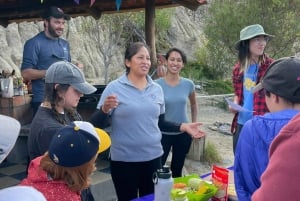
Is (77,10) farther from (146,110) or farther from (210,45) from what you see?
(210,45)

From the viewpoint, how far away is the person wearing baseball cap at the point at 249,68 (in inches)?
135

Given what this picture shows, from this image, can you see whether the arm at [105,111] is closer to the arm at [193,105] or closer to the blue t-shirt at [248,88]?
the blue t-shirt at [248,88]

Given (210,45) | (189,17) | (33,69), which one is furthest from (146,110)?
(189,17)

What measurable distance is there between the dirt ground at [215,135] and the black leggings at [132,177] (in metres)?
2.39

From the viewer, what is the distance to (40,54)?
3.77 m

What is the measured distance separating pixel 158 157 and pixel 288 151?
204 cm

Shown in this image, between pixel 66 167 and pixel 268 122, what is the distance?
37.1 inches

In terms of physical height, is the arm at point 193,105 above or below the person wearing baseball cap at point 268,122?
below

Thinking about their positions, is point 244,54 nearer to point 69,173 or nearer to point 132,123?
point 132,123

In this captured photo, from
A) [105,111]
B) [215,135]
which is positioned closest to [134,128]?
[105,111]

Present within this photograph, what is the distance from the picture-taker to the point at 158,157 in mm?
2893

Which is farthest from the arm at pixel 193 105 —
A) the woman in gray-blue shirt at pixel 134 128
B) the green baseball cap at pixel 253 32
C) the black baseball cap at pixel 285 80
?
the black baseball cap at pixel 285 80

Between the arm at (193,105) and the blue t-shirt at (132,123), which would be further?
the arm at (193,105)

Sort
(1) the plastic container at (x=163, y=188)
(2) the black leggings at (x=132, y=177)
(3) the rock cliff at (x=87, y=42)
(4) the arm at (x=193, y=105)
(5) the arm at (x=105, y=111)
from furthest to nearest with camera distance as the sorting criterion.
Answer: (3) the rock cliff at (x=87, y=42) → (4) the arm at (x=193, y=105) → (2) the black leggings at (x=132, y=177) → (5) the arm at (x=105, y=111) → (1) the plastic container at (x=163, y=188)
